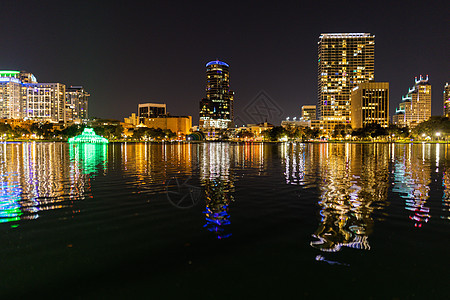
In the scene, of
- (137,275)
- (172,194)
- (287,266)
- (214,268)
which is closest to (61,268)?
(137,275)

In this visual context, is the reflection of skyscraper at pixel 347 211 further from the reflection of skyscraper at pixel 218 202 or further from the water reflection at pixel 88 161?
the water reflection at pixel 88 161

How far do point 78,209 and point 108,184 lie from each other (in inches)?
327

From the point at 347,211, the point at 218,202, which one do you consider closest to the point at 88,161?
the point at 218,202

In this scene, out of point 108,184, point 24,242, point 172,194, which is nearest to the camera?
point 24,242

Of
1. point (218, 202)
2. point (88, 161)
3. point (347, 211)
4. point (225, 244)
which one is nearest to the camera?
point (225, 244)

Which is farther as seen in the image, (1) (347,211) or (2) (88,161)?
(2) (88,161)

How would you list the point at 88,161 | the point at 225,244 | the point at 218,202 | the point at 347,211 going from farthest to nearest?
the point at 88,161, the point at 218,202, the point at 347,211, the point at 225,244

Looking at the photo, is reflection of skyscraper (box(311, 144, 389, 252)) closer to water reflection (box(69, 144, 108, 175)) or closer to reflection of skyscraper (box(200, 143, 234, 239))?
reflection of skyscraper (box(200, 143, 234, 239))

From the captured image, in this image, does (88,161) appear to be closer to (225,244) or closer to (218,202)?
(218,202)

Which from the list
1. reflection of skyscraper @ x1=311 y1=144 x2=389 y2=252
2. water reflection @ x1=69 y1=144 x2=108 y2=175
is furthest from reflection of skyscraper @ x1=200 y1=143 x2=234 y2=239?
water reflection @ x1=69 y1=144 x2=108 y2=175

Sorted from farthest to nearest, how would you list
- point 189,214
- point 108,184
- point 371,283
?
point 108,184
point 189,214
point 371,283

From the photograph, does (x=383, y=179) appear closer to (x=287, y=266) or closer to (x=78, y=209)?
(x=287, y=266)

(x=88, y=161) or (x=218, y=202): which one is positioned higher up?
(x=88, y=161)

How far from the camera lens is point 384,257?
917cm
